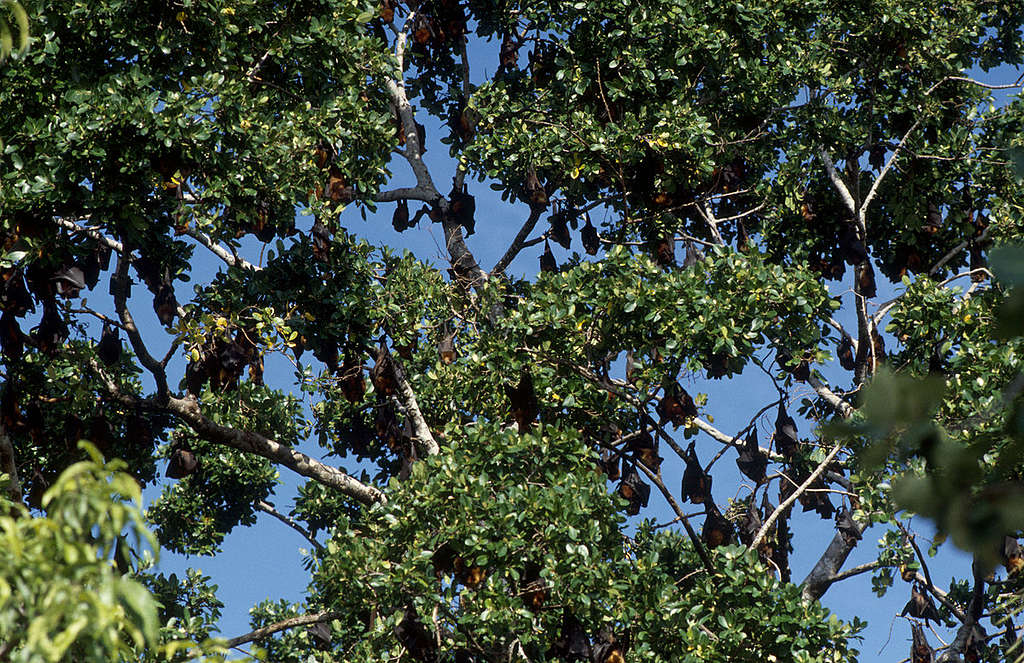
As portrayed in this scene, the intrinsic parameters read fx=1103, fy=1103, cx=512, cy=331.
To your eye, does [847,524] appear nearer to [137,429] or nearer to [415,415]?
[415,415]

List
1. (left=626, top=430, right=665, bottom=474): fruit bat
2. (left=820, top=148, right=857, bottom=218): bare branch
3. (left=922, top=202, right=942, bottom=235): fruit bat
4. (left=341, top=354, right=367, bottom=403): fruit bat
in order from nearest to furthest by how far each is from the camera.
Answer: (left=626, top=430, right=665, bottom=474): fruit bat → (left=341, top=354, right=367, bottom=403): fruit bat → (left=820, top=148, right=857, bottom=218): bare branch → (left=922, top=202, right=942, bottom=235): fruit bat

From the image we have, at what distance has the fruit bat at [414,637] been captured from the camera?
315 inches

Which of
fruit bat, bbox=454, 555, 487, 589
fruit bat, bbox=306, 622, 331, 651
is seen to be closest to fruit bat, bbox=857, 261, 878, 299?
fruit bat, bbox=454, 555, 487, 589

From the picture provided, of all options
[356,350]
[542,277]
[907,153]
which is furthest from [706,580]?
[907,153]

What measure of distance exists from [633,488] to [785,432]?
170 cm

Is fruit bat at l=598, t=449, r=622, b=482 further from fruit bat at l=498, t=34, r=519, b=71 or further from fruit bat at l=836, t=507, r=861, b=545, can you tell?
fruit bat at l=498, t=34, r=519, b=71

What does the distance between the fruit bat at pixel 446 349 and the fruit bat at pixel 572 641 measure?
373 cm

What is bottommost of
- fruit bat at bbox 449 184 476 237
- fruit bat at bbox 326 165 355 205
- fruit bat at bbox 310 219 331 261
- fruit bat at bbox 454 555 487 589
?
fruit bat at bbox 454 555 487 589

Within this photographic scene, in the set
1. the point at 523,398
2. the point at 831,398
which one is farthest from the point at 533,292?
the point at 831,398

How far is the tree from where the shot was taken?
8016 mm

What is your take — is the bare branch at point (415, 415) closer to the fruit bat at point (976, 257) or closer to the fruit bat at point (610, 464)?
the fruit bat at point (610, 464)

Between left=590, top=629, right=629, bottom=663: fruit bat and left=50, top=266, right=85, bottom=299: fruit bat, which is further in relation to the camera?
left=50, top=266, right=85, bottom=299: fruit bat

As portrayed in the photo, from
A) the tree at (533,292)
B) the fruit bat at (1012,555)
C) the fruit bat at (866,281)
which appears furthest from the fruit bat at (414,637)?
the fruit bat at (866,281)

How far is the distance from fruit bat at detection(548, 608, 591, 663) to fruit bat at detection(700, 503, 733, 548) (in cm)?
192
